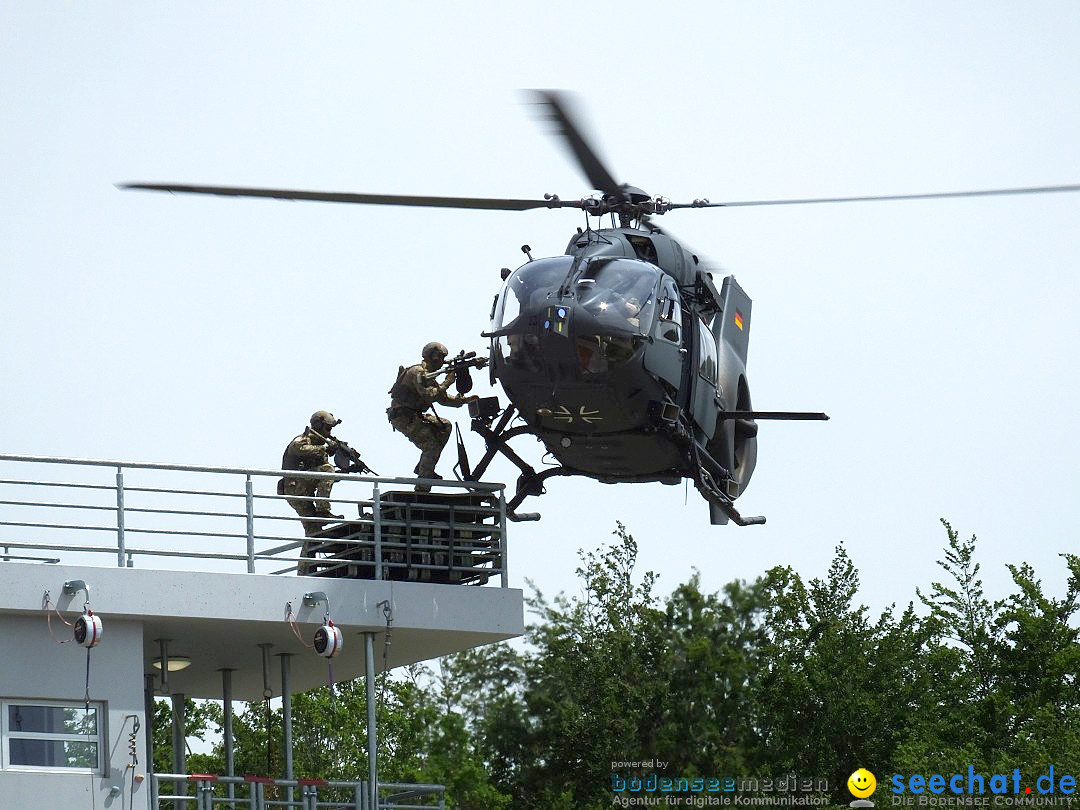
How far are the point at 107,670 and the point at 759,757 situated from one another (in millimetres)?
23637

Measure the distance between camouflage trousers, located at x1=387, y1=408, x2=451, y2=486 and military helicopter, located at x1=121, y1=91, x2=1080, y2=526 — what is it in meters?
0.36

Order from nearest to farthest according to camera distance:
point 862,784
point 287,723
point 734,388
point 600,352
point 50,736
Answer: point 50,736 < point 600,352 < point 287,723 < point 734,388 < point 862,784

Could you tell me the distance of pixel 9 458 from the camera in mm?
18469

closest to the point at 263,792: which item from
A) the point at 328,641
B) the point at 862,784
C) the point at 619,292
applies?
the point at 328,641

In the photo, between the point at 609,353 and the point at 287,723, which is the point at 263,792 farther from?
the point at 609,353

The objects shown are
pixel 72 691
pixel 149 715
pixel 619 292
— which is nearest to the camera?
pixel 72 691

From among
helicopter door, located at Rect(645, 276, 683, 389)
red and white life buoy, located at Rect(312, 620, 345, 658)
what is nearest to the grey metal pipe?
red and white life buoy, located at Rect(312, 620, 345, 658)

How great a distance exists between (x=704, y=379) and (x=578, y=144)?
10.1 feet

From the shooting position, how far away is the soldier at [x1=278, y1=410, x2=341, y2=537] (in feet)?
69.5

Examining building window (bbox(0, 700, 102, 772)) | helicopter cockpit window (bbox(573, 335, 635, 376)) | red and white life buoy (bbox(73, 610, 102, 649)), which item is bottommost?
building window (bbox(0, 700, 102, 772))

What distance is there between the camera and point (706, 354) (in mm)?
21562

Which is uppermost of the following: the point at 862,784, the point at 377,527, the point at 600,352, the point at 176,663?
the point at 600,352

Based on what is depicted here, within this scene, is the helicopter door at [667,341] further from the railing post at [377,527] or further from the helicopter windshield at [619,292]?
the railing post at [377,527]

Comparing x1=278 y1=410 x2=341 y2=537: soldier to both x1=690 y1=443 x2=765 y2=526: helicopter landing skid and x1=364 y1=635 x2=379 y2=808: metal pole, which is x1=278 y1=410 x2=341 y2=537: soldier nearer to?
x1=364 y1=635 x2=379 y2=808: metal pole
